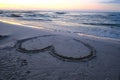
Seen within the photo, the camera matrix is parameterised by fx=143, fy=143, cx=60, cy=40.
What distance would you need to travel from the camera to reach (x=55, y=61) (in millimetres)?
5848

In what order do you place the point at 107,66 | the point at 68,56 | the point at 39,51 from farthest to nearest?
the point at 39,51, the point at 68,56, the point at 107,66

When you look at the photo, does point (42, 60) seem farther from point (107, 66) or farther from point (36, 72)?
point (107, 66)

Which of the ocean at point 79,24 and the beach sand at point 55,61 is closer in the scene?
the beach sand at point 55,61

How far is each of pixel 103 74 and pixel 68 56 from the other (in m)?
1.79

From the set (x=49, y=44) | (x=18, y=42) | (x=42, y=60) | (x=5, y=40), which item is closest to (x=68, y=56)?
(x=42, y=60)

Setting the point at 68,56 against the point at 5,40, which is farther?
the point at 5,40

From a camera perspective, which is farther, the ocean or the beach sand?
the ocean

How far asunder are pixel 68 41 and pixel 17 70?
13.0ft

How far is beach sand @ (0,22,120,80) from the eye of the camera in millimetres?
4810

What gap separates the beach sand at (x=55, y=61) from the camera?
4810mm

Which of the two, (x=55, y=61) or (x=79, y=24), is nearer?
(x=55, y=61)

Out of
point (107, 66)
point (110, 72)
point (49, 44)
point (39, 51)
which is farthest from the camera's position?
point (49, 44)

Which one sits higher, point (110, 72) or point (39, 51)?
point (39, 51)

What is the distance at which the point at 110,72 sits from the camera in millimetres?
5219
